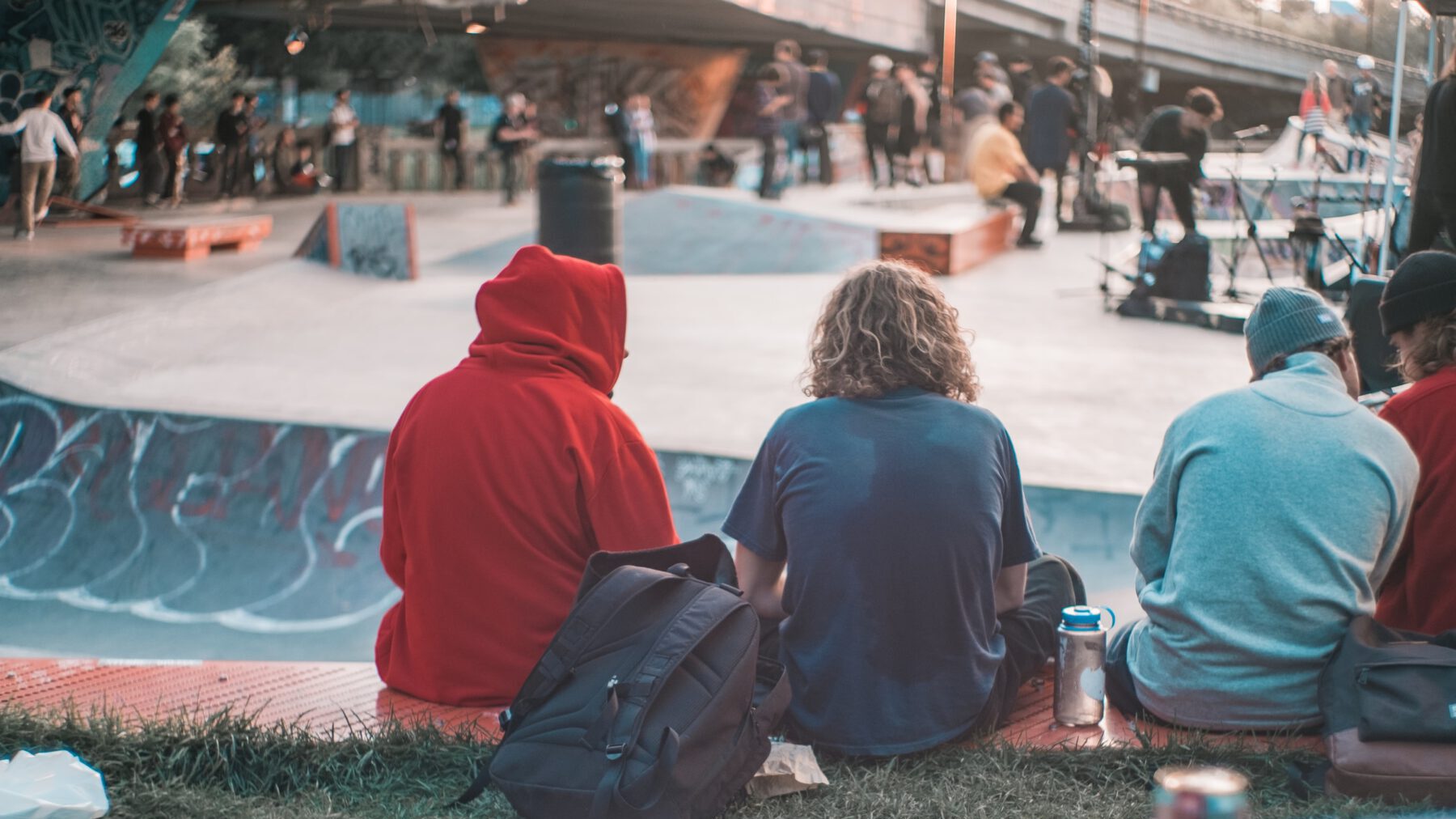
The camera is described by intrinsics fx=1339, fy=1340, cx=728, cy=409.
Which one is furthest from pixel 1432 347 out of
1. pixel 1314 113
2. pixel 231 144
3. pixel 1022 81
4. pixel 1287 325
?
pixel 1022 81

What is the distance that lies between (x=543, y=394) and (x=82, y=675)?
151 centimetres

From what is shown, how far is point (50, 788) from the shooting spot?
8.50 ft

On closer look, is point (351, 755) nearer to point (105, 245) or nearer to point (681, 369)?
point (681, 369)

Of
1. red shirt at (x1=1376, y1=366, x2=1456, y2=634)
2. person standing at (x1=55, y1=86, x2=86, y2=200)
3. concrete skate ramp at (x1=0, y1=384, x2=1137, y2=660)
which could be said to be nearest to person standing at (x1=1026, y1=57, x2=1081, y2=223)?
concrete skate ramp at (x1=0, y1=384, x2=1137, y2=660)

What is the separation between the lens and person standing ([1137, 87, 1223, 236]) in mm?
11023

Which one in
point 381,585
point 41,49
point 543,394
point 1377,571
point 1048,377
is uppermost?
point 41,49

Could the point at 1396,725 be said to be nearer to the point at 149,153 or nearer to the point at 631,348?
the point at 631,348

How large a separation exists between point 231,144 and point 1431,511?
65.6 feet

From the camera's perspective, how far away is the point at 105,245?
45.0 ft

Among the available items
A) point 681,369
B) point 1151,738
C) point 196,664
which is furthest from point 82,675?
point 681,369

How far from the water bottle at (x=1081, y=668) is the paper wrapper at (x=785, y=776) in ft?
2.27

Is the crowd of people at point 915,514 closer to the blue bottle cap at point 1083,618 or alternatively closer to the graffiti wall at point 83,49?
the blue bottle cap at point 1083,618

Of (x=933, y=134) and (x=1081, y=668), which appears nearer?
(x=1081, y=668)

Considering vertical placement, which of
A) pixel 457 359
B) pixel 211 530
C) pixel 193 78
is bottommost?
pixel 211 530
